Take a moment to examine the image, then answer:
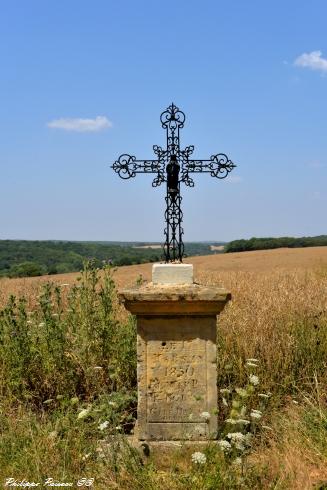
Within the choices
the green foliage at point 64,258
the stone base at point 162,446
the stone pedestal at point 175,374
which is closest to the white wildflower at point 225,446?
the stone base at point 162,446

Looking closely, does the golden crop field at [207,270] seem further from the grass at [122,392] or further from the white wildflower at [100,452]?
the white wildflower at [100,452]

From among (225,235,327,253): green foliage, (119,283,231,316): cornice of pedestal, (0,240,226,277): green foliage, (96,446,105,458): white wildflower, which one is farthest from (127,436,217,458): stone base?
(225,235,327,253): green foliage

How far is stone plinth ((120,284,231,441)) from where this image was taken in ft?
11.5

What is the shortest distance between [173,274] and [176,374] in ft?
2.30

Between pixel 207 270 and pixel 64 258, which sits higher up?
pixel 207 270

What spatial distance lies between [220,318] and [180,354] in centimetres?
190

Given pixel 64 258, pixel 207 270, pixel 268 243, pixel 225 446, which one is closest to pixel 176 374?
pixel 225 446

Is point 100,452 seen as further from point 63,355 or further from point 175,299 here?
point 63,355

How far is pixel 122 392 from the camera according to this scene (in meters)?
4.33

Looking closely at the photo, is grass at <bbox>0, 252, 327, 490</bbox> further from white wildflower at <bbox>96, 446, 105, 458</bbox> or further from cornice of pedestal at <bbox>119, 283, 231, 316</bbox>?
cornice of pedestal at <bbox>119, 283, 231, 316</bbox>

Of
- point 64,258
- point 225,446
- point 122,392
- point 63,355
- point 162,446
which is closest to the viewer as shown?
point 225,446

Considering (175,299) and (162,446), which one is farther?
(162,446)

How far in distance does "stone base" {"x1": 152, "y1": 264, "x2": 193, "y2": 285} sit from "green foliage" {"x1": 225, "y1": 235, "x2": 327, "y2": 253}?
83.9 ft

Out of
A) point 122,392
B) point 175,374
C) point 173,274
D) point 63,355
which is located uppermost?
point 173,274
